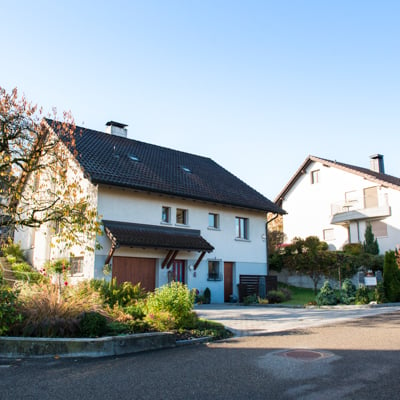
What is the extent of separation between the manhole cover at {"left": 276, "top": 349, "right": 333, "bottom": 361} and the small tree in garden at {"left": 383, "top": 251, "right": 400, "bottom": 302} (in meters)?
12.9

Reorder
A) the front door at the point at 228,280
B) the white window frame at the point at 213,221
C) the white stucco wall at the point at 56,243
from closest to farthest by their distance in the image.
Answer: the white stucco wall at the point at 56,243
the white window frame at the point at 213,221
the front door at the point at 228,280

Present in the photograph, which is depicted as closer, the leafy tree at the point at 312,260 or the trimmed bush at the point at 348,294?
the trimmed bush at the point at 348,294

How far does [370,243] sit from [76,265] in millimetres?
21418

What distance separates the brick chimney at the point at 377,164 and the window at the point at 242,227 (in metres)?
20.9

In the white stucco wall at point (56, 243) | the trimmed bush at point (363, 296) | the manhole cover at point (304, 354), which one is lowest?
the manhole cover at point (304, 354)

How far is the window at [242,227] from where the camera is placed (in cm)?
2477

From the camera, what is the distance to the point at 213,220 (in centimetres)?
2375

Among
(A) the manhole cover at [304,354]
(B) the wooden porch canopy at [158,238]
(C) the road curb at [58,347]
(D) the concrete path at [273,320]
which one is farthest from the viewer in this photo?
(B) the wooden porch canopy at [158,238]

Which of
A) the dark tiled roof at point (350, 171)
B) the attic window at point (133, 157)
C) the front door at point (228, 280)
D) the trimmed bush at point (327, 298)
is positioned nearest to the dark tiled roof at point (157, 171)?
the attic window at point (133, 157)

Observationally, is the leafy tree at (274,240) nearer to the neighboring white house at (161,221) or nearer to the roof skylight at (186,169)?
the neighboring white house at (161,221)

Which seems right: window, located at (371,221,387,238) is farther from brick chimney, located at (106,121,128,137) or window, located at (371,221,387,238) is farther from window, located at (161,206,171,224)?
brick chimney, located at (106,121,128,137)

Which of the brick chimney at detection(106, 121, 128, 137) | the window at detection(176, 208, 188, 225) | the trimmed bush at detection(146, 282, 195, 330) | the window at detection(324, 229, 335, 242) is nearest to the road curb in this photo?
the trimmed bush at detection(146, 282, 195, 330)

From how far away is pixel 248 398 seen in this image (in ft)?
17.7

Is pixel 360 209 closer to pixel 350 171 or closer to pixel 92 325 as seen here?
pixel 350 171
